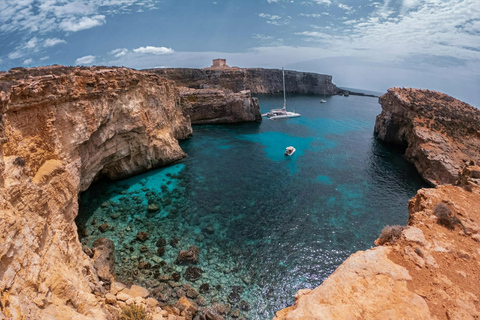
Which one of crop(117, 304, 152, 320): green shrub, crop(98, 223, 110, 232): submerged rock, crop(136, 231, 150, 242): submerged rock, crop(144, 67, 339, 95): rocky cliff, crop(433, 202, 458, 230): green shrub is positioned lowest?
crop(136, 231, 150, 242): submerged rock

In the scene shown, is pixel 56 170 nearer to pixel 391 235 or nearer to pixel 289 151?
pixel 391 235

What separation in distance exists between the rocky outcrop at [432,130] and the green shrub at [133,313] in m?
31.9

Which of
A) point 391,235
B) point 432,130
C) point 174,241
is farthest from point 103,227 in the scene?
point 432,130

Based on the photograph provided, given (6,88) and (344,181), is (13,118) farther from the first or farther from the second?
(344,181)

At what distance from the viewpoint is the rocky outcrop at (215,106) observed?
5381 cm

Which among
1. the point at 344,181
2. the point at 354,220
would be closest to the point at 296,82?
the point at 344,181

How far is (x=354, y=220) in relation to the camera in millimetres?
23109

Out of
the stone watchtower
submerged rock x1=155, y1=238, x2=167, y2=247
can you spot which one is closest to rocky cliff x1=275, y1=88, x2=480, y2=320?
submerged rock x1=155, y1=238, x2=167, y2=247

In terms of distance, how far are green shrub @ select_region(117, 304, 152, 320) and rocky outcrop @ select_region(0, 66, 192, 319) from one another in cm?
131

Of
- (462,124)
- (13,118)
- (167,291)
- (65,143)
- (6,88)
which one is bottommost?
(167,291)

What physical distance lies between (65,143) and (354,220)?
82.6ft

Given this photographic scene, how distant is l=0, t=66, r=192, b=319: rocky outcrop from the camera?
8.55 meters

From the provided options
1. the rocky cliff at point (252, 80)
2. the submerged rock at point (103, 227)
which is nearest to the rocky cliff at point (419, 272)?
the submerged rock at point (103, 227)

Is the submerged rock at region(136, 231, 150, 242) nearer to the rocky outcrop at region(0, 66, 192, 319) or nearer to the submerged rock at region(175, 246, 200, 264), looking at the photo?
the submerged rock at region(175, 246, 200, 264)
